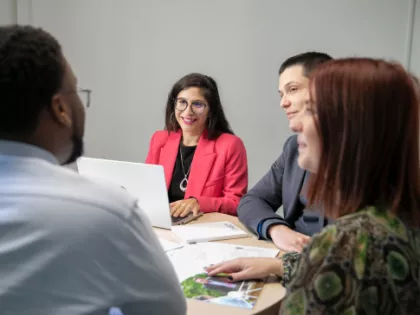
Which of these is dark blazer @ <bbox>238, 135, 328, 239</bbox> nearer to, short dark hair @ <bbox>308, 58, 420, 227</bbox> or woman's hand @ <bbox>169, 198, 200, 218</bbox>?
woman's hand @ <bbox>169, 198, 200, 218</bbox>

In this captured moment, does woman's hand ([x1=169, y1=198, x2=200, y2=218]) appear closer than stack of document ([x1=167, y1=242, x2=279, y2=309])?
No

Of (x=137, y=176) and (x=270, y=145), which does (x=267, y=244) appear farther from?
(x=270, y=145)

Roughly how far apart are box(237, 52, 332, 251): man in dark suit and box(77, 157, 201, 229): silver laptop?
332 millimetres

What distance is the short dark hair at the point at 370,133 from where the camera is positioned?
2.72ft

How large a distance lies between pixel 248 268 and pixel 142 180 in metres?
0.57

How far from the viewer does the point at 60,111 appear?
0.81 metres

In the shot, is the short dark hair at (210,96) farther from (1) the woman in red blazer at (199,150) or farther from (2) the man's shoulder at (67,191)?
(2) the man's shoulder at (67,191)

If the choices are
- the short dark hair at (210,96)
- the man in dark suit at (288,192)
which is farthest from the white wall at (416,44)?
the short dark hair at (210,96)

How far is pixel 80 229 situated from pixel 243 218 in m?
1.09

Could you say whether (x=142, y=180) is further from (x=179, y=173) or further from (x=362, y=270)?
(x=362, y=270)

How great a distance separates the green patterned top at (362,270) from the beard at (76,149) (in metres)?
0.49

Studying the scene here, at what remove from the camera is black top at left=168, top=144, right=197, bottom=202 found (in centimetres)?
228

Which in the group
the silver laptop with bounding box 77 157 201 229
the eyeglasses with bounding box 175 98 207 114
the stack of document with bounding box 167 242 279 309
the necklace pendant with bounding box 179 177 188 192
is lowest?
the necklace pendant with bounding box 179 177 188 192

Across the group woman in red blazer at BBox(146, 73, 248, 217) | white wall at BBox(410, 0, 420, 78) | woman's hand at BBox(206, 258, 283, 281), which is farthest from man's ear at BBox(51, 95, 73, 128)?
white wall at BBox(410, 0, 420, 78)
